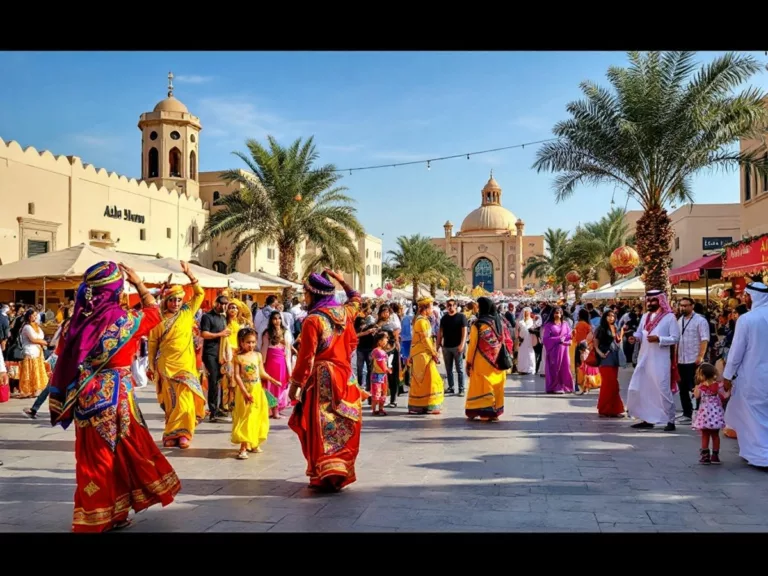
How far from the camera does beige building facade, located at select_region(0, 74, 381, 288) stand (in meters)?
25.3

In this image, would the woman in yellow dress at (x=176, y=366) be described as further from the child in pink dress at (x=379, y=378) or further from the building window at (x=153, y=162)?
the building window at (x=153, y=162)

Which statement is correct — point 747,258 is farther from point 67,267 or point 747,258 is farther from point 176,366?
point 67,267

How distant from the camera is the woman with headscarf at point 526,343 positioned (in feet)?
54.9

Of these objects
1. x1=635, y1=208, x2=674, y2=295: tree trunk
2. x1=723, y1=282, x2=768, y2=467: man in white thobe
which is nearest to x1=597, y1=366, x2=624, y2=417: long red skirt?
x1=723, y1=282, x2=768, y2=467: man in white thobe

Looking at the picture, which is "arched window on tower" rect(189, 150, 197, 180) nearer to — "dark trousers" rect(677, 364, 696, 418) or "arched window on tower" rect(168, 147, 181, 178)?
"arched window on tower" rect(168, 147, 181, 178)

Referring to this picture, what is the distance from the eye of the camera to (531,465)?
22.6 feet

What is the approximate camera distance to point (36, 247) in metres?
26.2

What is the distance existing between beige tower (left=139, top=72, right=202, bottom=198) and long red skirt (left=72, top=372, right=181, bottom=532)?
36.2 meters

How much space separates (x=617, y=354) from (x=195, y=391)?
5.22m

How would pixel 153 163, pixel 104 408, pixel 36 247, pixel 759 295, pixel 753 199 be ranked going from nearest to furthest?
pixel 104 408
pixel 759 295
pixel 753 199
pixel 36 247
pixel 153 163

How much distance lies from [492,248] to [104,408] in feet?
315

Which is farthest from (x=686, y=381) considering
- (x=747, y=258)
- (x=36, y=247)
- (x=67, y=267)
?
(x=36, y=247)
